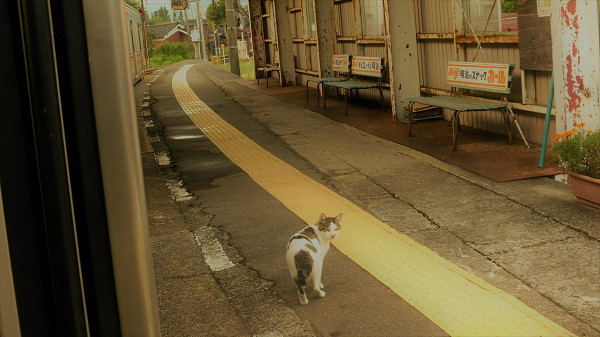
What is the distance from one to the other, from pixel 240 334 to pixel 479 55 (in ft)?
23.7

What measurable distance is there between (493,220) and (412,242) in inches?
34.6

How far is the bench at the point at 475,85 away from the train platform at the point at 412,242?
560 mm

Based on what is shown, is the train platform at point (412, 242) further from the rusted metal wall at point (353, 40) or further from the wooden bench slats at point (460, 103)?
the rusted metal wall at point (353, 40)

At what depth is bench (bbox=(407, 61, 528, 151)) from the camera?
8938 millimetres

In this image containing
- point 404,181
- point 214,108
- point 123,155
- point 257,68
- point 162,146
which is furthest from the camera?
point 257,68

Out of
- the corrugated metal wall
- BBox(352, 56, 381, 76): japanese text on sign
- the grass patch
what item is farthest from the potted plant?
the grass patch

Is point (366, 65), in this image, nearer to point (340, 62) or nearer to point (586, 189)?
point (340, 62)

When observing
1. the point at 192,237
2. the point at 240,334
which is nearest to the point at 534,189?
the point at 192,237

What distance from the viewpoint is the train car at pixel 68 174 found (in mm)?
1125

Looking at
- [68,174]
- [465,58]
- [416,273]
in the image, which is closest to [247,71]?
[465,58]

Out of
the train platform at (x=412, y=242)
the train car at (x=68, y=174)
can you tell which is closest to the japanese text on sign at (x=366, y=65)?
the train platform at (x=412, y=242)

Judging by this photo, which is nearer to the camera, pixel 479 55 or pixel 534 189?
pixel 534 189

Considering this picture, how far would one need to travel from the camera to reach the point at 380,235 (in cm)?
587

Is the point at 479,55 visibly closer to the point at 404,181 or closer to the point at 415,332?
the point at 404,181
